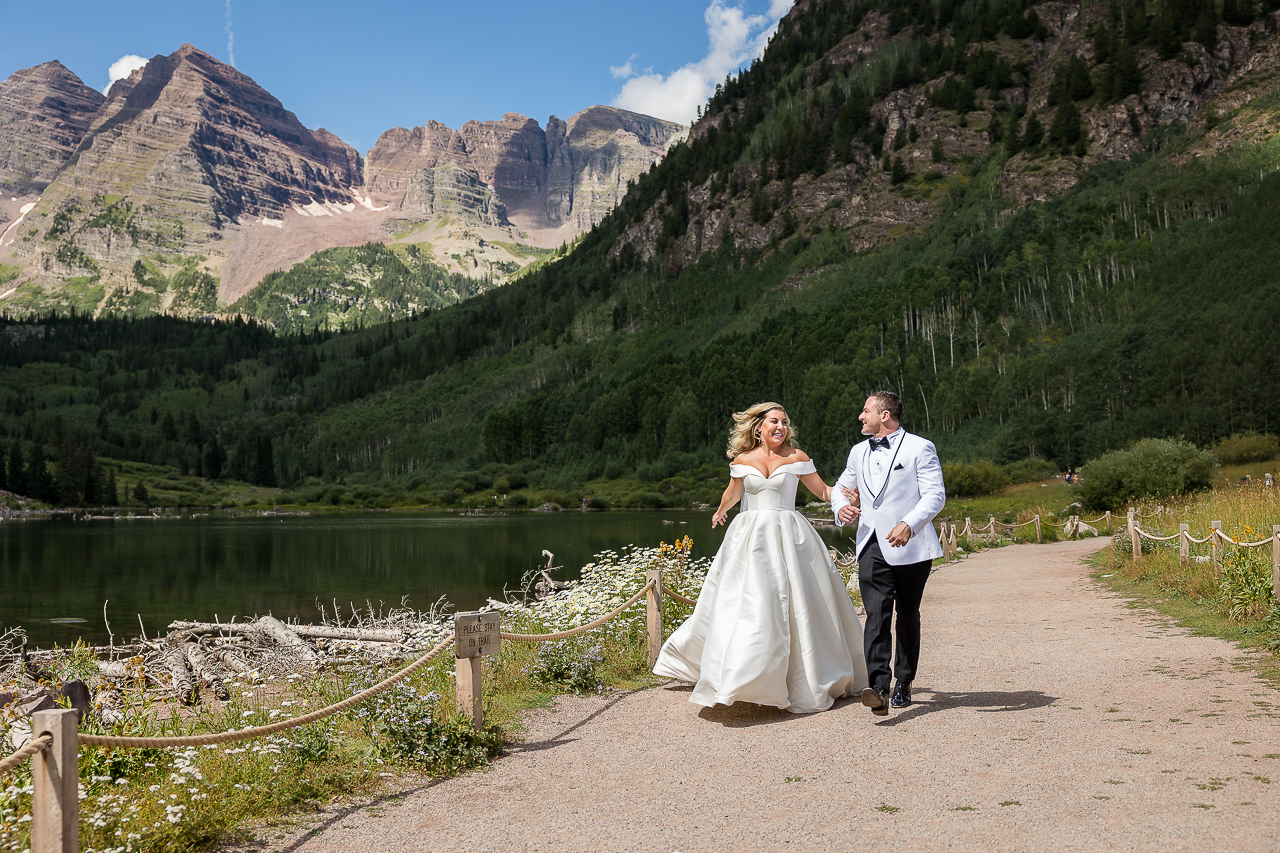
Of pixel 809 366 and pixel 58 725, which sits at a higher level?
pixel 809 366

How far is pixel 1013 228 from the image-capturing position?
12556 centimetres

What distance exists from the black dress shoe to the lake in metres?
20.6

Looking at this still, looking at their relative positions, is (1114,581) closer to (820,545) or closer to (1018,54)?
(820,545)

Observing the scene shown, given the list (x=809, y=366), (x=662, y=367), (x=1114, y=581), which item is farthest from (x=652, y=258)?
(x=1114, y=581)

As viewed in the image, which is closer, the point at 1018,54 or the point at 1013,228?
the point at 1013,228

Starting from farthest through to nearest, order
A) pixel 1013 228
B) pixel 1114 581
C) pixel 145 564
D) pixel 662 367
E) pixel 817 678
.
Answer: pixel 662 367, pixel 1013 228, pixel 145 564, pixel 1114 581, pixel 817 678

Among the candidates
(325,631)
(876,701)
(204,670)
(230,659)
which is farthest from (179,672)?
(876,701)

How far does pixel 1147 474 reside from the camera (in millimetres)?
40000

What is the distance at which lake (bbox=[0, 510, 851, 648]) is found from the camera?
27.9 meters

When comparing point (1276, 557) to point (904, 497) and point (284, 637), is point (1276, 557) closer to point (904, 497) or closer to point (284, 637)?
point (904, 497)

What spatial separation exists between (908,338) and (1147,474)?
84.1 m

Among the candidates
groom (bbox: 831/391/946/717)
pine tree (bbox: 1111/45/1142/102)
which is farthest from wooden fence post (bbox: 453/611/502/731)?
pine tree (bbox: 1111/45/1142/102)

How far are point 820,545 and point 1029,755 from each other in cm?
243

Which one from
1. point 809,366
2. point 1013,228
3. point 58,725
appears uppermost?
point 1013,228
